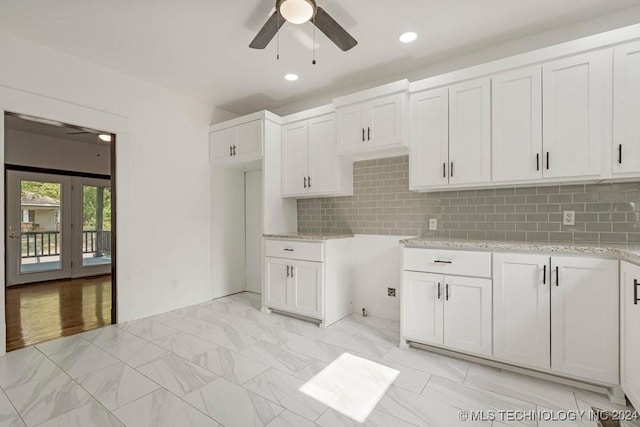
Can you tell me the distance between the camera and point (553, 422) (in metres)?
1.67

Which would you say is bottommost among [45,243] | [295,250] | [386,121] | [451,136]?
[45,243]

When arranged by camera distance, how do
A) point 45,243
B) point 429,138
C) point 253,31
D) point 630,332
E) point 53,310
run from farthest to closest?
point 45,243, point 53,310, point 429,138, point 253,31, point 630,332

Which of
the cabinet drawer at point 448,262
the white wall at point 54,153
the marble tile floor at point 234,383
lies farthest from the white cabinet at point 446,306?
the white wall at point 54,153

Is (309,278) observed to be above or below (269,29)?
below

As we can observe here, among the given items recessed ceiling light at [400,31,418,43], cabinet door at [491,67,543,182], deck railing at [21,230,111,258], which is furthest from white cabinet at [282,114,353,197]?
deck railing at [21,230,111,258]

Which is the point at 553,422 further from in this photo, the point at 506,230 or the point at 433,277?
the point at 506,230

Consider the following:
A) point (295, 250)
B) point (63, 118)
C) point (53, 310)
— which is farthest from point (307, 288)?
point (53, 310)

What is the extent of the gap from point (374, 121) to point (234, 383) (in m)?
2.56

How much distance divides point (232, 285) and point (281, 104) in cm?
273

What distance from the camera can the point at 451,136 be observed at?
267 cm

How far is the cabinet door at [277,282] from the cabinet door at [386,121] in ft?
5.39

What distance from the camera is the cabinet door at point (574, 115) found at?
2125 mm

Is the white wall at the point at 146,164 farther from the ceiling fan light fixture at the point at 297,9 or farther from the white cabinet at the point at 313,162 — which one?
the ceiling fan light fixture at the point at 297,9

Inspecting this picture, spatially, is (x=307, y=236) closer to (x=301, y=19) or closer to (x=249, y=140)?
(x=249, y=140)
